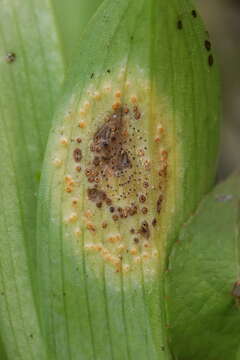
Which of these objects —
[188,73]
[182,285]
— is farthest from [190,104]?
[182,285]

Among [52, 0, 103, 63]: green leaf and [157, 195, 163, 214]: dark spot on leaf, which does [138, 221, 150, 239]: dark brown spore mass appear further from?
[52, 0, 103, 63]: green leaf

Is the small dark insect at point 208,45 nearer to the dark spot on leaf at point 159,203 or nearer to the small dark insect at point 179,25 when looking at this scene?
the small dark insect at point 179,25

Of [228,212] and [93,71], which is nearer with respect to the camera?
[93,71]

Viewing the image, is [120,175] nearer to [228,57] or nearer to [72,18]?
[72,18]

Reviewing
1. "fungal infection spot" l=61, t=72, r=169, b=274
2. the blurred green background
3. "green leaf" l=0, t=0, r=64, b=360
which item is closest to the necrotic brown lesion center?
"fungal infection spot" l=61, t=72, r=169, b=274

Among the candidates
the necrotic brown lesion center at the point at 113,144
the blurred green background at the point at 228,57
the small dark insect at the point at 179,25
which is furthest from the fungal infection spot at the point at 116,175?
the blurred green background at the point at 228,57

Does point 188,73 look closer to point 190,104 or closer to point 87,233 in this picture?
point 190,104
